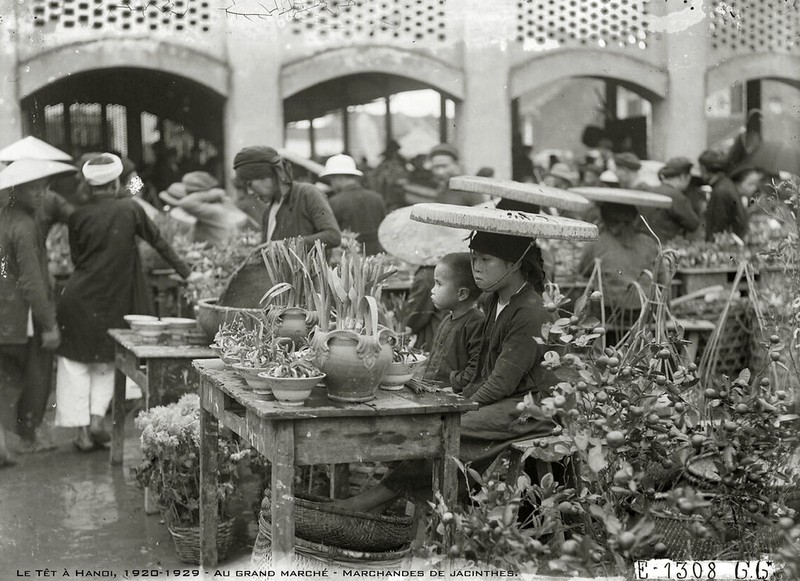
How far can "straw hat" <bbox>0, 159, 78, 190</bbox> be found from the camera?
6345mm

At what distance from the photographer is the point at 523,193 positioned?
5215 mm

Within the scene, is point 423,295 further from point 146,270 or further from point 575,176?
point 575,176

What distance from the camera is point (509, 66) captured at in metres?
9.53

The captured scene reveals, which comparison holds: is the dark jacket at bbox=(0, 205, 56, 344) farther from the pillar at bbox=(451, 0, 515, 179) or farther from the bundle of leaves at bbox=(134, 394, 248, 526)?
the pillar at bbox=(451, 0, 515, 179)

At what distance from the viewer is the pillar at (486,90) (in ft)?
30.0

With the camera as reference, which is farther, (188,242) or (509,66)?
(509,66)

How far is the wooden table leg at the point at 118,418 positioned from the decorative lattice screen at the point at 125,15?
2883 millimetres

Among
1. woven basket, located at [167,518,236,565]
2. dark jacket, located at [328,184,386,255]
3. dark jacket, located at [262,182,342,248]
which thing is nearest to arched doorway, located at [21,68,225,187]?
dark jacket, located at [328,184,386,255]

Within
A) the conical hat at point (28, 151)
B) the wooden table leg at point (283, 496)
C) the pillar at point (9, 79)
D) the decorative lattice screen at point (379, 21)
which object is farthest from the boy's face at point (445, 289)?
the decorative lattice screen at point (379, 21)

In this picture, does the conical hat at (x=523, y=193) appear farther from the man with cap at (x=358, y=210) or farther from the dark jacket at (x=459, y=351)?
the man with cap at (x=358, y=210)

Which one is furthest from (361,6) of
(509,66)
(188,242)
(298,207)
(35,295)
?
(35,295)

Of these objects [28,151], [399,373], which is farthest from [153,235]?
[399,373]

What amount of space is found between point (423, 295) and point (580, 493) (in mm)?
2477

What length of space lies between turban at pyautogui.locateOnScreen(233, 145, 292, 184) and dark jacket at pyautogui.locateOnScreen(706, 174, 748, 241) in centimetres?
478
